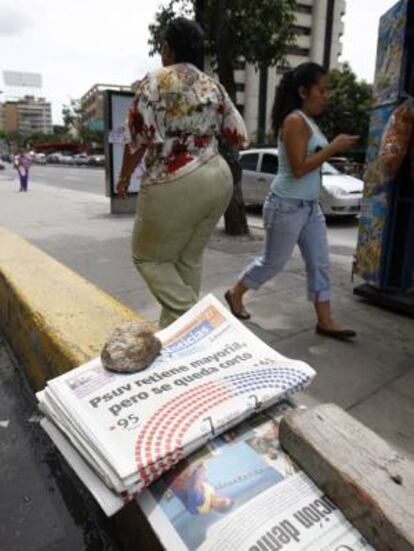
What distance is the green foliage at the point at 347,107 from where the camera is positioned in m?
36.8

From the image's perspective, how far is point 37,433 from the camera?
2283 millimetres

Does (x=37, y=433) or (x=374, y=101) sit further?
(x=374, y=101)

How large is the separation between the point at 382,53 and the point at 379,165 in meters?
0.94

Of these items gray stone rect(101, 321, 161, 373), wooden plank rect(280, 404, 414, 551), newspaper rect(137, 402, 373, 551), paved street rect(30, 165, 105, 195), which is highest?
gray stone rect(101, 321, 161, 373)

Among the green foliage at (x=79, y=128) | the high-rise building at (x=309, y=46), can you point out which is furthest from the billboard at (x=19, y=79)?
the high-rise building at (x=309, y=46)

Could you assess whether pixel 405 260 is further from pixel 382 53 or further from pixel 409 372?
pixel 382 53

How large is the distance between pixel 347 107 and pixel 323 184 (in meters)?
30.3

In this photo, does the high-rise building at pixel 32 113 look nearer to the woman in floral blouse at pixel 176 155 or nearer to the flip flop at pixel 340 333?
the flip flop at pixel 340 333

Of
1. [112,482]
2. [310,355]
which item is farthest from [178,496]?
[310,355]

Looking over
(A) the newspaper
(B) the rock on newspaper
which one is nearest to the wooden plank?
(A) the newspaper

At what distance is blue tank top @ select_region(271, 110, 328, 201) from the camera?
116 inches

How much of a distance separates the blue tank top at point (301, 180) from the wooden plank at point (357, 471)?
1.83 metres

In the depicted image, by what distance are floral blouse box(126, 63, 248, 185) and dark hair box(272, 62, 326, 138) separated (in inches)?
35.4

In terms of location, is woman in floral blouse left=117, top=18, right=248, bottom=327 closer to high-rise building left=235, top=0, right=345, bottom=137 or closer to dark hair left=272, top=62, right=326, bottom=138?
dark hair left=272, top=62, right=326, bottom=138
